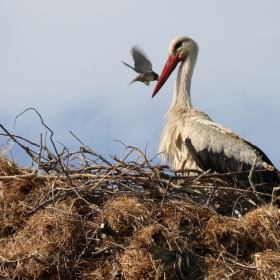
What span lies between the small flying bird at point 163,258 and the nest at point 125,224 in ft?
0.19

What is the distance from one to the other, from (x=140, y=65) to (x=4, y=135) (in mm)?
2717

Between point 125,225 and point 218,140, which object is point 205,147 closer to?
point 218,140

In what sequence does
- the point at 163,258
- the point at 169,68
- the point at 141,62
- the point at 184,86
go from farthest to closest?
1. the point at 169,68
2. the point at 141,62
3. the point at 184,86
4. the point at 163,258

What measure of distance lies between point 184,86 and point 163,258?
11.3 ft

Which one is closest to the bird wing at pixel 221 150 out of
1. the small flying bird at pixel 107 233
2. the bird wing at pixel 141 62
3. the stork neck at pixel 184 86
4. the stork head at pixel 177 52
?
the stork neck at pixel 184 86

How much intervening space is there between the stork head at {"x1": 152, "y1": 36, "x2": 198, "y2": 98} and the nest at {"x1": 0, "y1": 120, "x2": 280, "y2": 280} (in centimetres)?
258

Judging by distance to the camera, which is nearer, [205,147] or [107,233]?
[107,233]

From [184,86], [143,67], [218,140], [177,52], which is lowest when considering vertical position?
[218,140]

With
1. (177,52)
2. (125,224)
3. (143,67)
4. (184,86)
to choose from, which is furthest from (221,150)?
(125,224)

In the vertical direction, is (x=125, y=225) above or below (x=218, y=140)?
below

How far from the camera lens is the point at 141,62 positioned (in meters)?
9.02

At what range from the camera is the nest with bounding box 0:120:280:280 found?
5.90 metres

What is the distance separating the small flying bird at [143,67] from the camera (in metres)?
8.96

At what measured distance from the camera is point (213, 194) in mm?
6656
